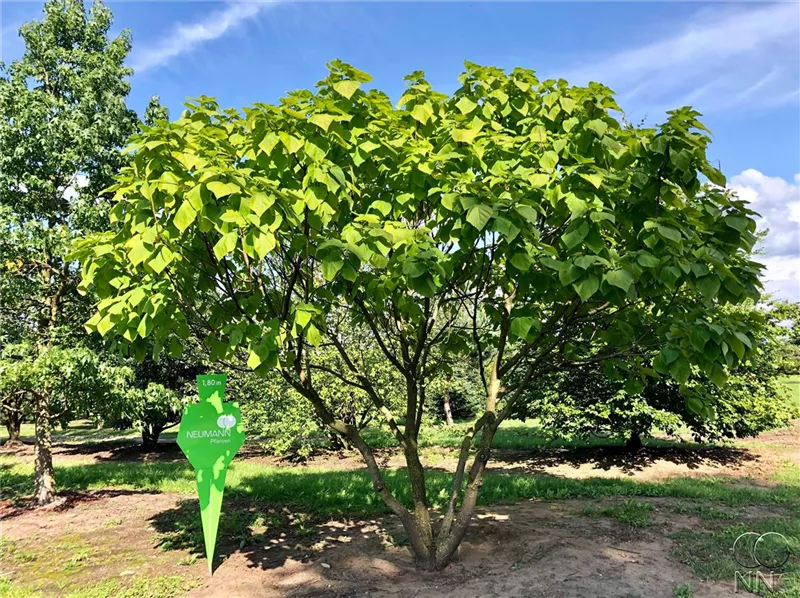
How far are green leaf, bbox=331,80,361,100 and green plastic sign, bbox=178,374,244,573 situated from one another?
116 inches

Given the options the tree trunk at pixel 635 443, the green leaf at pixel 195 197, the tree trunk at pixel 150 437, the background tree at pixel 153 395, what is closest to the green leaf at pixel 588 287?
the green leaf at pixel 195 197

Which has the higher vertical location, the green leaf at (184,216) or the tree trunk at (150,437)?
the green leaf at (184,216)

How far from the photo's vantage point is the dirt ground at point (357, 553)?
4.19 m

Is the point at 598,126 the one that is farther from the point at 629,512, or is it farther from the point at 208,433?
the point at 629,512

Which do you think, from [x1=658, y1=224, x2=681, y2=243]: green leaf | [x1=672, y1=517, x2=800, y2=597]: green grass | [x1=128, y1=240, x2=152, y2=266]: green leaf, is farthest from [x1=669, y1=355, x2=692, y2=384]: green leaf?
[x1=128, y1=240, x2=152, y2=266]: green leaf

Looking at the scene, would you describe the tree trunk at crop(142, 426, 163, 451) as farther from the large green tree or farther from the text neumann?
the text neumann

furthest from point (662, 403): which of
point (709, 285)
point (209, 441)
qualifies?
point (209, 441)

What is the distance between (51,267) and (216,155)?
251 inches

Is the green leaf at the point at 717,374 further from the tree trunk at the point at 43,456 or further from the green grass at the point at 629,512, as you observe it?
the tree trunk at the point at 43,456

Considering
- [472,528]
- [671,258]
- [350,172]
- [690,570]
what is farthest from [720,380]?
[472,528]

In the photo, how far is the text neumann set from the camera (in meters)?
4.86

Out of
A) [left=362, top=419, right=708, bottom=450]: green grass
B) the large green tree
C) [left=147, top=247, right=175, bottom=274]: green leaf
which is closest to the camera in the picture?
[left=147, top=247, right=175, bottom=274]: green leaf

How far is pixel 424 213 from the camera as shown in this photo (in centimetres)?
451

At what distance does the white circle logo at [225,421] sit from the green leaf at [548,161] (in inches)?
143
